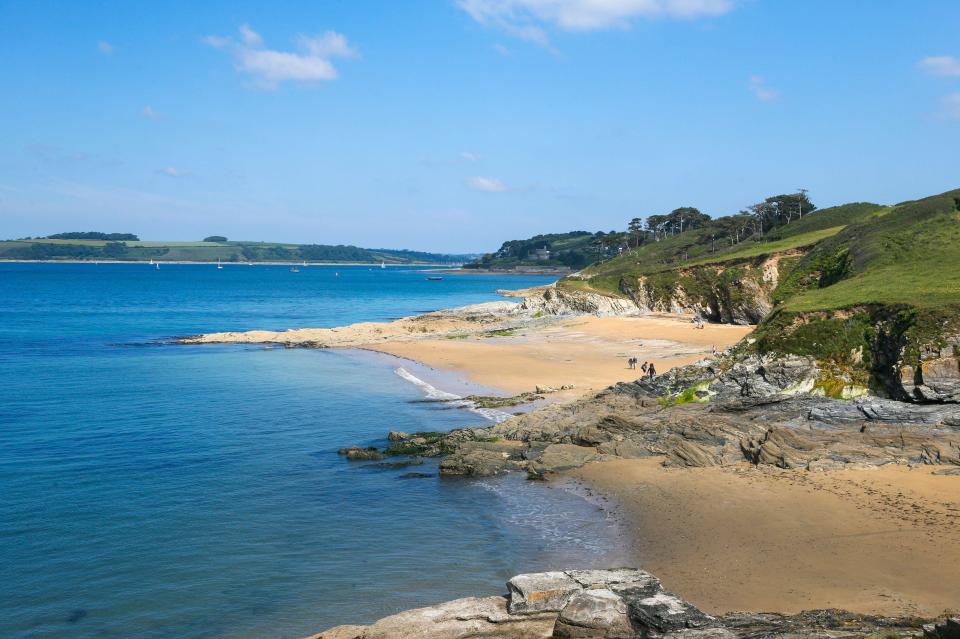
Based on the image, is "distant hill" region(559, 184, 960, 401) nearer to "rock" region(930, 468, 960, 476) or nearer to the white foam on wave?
"rock" region(930, 468, 960, 476)

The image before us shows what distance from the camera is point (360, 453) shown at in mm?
26750

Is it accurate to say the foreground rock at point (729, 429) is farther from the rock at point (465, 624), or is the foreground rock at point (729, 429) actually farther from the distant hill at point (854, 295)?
the rock at point (465, 624)

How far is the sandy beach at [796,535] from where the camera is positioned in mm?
14883

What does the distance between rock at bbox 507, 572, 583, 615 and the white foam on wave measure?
18597 mm

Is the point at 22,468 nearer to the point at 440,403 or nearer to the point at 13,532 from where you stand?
the point at 13,532

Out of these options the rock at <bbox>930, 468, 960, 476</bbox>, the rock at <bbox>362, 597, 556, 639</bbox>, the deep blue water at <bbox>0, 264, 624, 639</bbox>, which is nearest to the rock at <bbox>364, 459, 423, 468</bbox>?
the deep blue water at <bbox>0, 264, 624, 639</bbox>

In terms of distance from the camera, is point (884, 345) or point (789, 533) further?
point (884, 345)

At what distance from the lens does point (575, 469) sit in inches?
983

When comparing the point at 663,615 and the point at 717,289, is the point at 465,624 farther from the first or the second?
the point at 717,289

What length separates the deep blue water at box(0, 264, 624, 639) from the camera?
1548cm

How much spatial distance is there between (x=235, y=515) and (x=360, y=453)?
21.5ft

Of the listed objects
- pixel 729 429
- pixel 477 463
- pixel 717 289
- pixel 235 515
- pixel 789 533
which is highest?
pixel 717 289

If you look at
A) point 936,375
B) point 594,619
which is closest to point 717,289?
point 936,375

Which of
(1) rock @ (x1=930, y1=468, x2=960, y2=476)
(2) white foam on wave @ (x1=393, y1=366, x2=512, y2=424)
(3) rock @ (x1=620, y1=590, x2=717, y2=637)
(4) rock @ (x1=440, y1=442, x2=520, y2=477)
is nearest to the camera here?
(3) rock @ (x1=620, y1=590, x2=717, y2=637)
